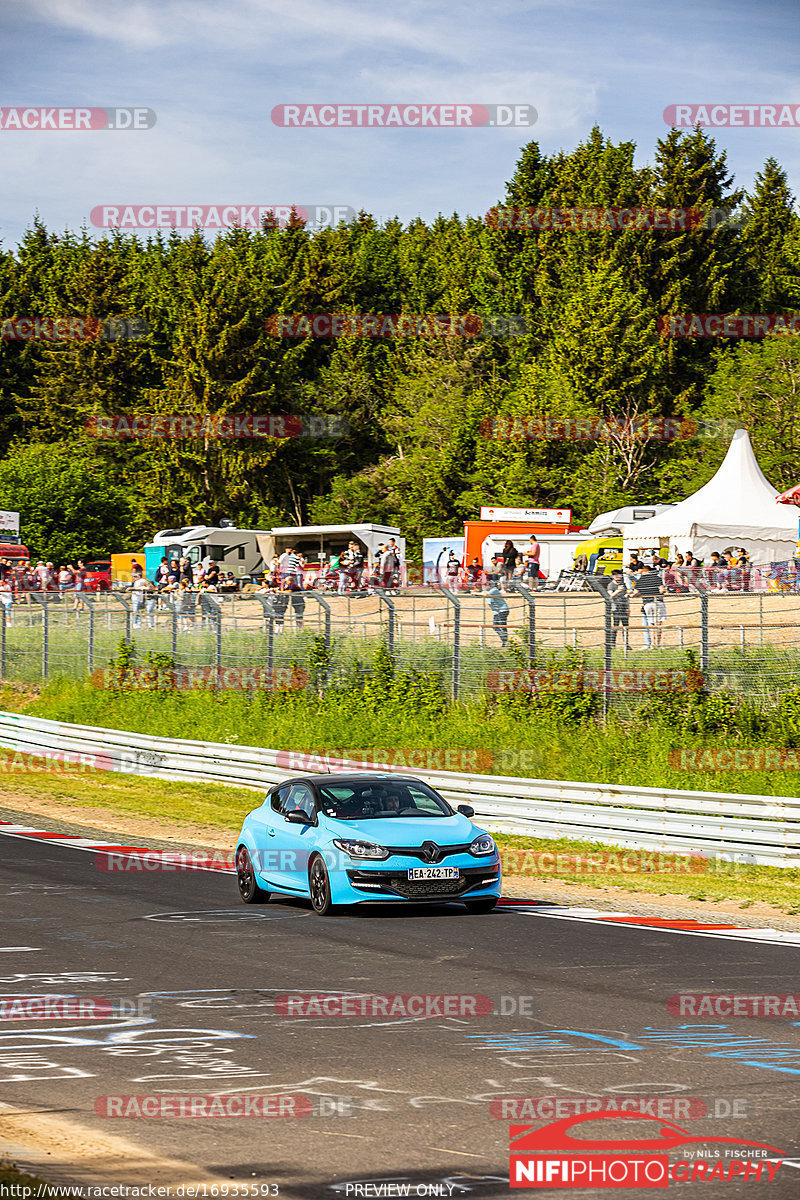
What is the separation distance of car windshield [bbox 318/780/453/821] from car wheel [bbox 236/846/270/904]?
1173 millimetres

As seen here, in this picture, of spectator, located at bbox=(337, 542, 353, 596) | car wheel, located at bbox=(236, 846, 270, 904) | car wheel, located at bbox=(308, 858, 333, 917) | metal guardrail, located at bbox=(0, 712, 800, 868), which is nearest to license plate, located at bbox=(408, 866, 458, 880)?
car wheel, located at bbox=(308, 858, 333, 917)

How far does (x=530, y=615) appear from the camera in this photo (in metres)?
23.7

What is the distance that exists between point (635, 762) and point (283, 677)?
8.87m

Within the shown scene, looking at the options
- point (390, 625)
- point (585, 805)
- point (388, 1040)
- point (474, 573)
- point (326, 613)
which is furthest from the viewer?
→ point (474, 573)

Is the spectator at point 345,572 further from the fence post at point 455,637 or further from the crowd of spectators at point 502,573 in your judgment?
the fence post at point 455,637

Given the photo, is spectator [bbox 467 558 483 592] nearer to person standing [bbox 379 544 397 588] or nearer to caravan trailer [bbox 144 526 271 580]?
person standing [bbox 379 544 397 588]

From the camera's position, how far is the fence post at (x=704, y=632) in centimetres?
2116

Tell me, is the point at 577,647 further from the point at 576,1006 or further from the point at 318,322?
the point at 318,322

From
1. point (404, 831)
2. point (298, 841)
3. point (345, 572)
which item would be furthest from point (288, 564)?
point (404, 831)

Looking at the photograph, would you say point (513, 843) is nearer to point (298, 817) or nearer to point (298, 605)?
point (298, 817)

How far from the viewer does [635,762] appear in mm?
22172

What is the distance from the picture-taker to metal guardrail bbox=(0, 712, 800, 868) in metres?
17.4

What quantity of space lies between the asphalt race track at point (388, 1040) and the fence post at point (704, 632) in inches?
311

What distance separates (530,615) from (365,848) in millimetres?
10560
